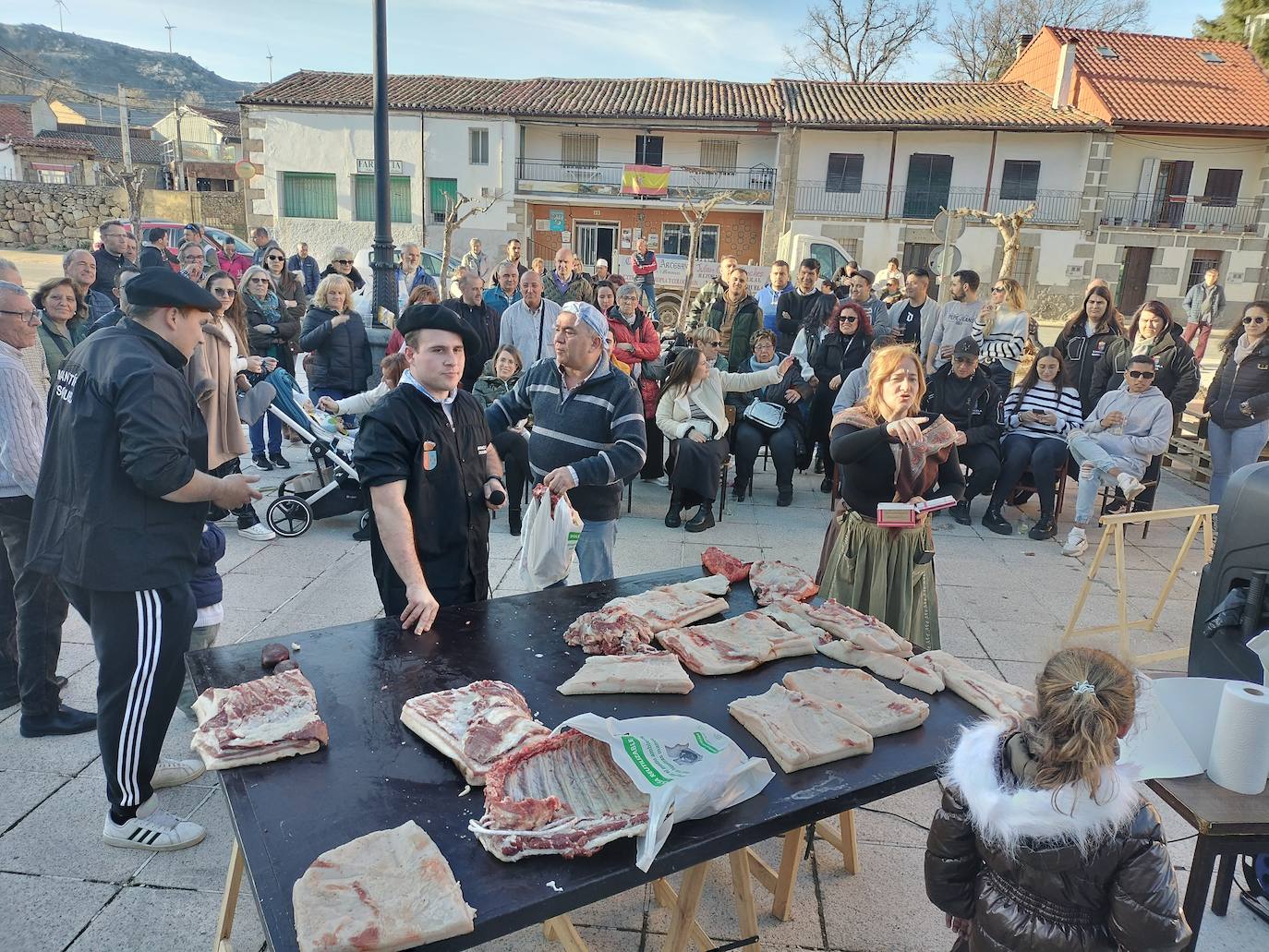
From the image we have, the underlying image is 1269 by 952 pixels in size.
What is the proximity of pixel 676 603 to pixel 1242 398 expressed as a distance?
6.65 meters

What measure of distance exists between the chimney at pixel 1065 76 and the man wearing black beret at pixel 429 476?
103ft

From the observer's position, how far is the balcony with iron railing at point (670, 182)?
28875 mm

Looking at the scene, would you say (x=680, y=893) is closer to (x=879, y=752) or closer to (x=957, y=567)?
(x=879, y=752)

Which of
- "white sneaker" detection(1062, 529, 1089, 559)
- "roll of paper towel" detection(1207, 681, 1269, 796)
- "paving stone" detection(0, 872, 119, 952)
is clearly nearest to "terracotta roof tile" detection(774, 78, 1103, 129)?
"white sneaker" detection(1062, 529, 1089, 559)

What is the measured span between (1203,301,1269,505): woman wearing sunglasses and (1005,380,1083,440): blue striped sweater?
1.16 m

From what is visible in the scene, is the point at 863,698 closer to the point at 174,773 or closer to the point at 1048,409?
the point at 174,773

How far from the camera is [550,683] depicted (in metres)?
2.61

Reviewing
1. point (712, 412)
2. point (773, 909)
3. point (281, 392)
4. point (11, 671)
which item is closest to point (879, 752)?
point (773, 909)

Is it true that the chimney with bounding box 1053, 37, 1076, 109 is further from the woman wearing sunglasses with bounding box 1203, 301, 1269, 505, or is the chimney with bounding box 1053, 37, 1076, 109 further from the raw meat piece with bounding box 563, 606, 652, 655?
the raw meat piece with bounding box 563, 606, 652, 655

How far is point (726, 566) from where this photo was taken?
3.61 metres

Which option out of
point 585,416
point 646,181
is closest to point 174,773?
point 585,416

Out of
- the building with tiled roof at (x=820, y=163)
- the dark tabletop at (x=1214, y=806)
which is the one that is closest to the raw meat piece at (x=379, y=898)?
the dark tabletop at (x=1214, y=806)

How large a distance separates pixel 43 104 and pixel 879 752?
6408 cm

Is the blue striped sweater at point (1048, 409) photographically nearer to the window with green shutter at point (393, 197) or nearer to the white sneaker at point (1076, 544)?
the white sneaker at point (1076, 544)
